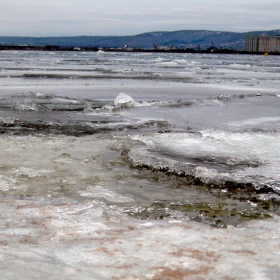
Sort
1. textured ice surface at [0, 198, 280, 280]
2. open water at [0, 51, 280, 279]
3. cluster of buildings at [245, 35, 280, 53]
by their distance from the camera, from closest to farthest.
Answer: textured ice surface at [0, 198, 280, 280], open water at [0, 51, 280, 279], cluster of buildings at [245, 35, 280, 53]

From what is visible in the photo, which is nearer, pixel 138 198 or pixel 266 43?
pixel 138 198

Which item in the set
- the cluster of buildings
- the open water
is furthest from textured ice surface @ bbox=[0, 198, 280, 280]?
the cluster of buildings

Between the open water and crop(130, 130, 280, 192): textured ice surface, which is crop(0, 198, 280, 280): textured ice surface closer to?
the open water

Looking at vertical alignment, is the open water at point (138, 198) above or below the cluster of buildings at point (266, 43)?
below

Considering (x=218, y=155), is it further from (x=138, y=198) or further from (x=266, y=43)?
(x=266, y=43)

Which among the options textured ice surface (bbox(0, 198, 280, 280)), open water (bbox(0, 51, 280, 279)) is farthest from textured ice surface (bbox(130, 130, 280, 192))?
textured ice surface (bbox(0, 198, 280, 280))

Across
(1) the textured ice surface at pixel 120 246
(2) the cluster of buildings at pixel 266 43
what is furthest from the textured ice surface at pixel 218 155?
(2) the cluster of buildings at pixel 266 43

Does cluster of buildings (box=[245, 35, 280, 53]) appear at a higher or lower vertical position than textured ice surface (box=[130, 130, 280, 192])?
higher

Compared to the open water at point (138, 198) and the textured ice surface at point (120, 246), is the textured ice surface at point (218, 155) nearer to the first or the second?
the open water at point (138, 198)

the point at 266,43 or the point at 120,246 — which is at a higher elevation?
the point at 266,43

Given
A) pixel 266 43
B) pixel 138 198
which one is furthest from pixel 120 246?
pixel 266 43

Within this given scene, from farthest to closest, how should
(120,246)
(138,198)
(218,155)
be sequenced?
1. (218,155)
2. (138,198)
3. (120,246)

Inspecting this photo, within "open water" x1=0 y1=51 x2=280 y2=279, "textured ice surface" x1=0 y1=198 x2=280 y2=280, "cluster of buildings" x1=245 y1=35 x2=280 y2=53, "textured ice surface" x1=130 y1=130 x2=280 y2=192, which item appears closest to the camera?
"textured ice surface" x1=0 y1=198 x2=280 y2=280

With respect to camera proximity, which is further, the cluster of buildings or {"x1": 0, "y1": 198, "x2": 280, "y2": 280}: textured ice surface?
the cluster of buildings
